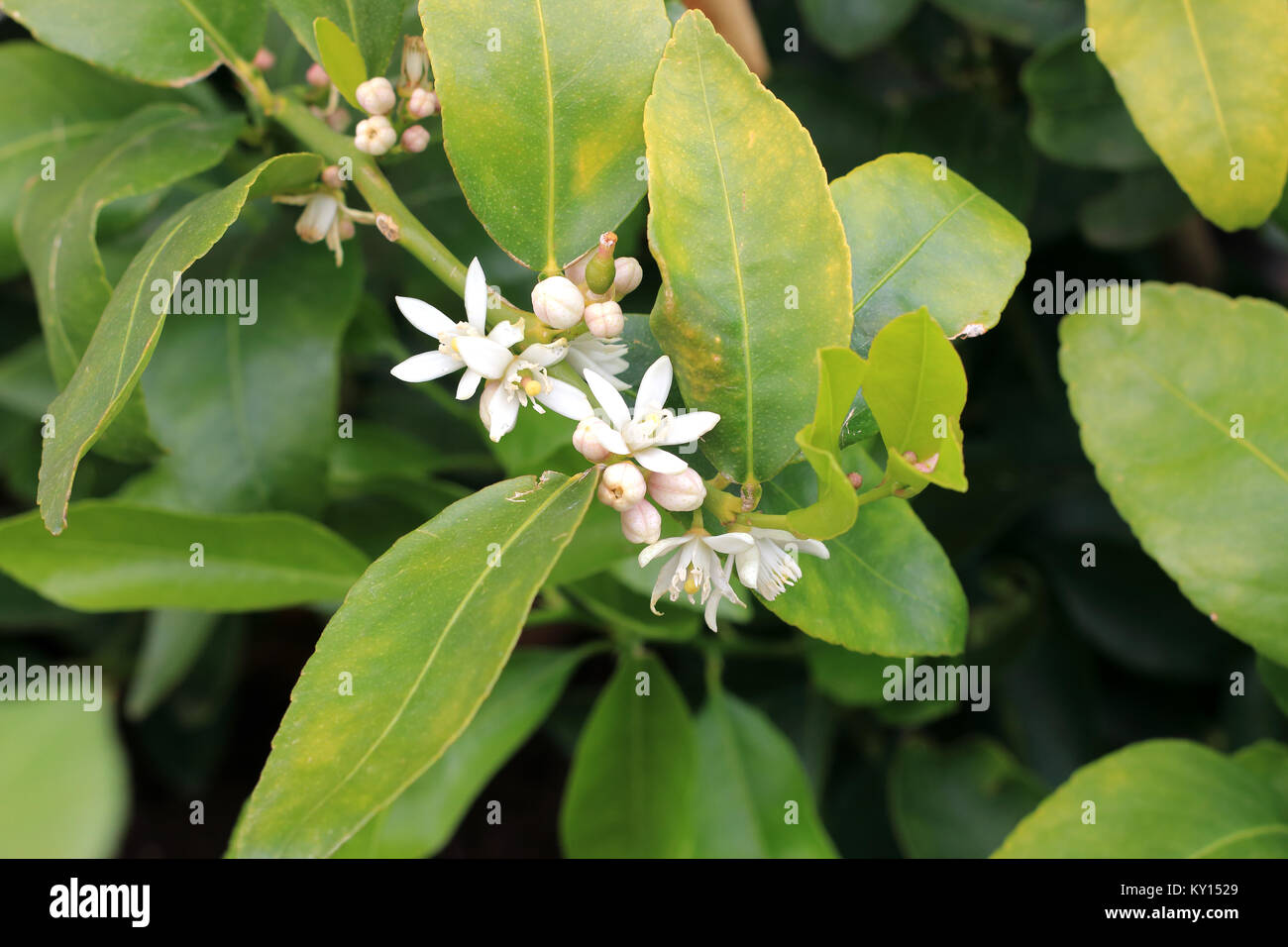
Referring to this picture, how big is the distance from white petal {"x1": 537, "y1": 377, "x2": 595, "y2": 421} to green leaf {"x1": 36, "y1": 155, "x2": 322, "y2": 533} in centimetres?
19

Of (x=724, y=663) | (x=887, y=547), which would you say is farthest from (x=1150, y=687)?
(x=887, y=547)

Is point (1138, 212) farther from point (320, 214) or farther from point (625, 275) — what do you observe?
point (320, 214)

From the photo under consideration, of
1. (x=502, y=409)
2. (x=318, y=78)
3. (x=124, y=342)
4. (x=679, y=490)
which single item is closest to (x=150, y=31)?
(x=318, y=78)

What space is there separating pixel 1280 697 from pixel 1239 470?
0.25 meters

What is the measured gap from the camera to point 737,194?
57cm

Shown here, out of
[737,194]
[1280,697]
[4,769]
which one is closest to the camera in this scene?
[4,769]

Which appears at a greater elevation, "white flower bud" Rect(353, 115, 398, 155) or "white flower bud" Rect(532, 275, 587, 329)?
"white flower bud" Rect(353, 115, 398, 155)

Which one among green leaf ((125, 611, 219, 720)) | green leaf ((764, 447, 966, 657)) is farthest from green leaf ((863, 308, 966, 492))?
green leaf ((125, 611, 219, 720))

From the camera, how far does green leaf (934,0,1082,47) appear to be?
3.68 ft

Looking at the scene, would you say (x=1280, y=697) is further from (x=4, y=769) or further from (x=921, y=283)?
(x=4, y=769)

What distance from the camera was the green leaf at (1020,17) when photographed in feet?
3.68

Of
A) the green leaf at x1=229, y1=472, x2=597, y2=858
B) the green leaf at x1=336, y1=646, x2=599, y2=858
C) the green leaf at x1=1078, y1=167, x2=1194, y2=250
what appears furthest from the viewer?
the green leaf at x1=1078, y1=167, x2=1194, y2=250

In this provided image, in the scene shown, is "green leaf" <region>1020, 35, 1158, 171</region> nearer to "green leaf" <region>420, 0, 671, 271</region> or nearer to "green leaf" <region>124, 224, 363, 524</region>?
"green leaf" <region>420, 0, 671, 271</region>

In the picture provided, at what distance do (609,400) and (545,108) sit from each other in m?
0.20
